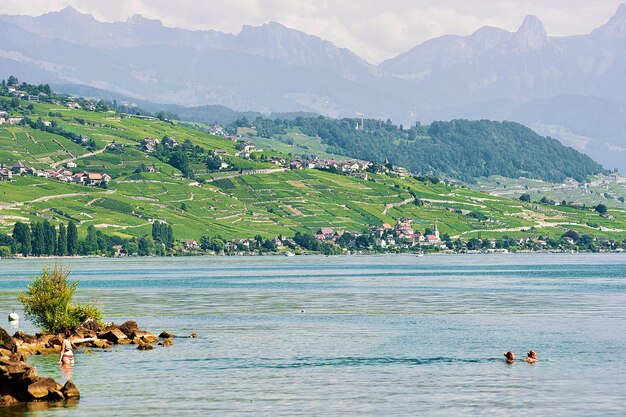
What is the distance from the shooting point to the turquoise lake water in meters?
60.8

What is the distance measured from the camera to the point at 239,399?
6278 centimetres

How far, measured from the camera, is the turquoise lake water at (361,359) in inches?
2392

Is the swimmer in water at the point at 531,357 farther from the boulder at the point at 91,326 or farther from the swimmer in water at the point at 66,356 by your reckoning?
the boulder at the point at 91,326

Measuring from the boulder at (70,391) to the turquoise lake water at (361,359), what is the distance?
110 centimetres

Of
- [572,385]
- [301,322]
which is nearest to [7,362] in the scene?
[572,385]

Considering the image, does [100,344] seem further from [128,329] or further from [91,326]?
[128,329]

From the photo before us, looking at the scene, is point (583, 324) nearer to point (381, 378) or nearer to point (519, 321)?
point (519, 321)

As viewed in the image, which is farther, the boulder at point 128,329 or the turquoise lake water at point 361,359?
the boulder at point 128,329

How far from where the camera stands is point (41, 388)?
62.0 meters

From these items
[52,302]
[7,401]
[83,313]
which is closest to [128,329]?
[83,313]

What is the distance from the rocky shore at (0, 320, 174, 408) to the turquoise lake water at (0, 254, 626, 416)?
165 centimetres

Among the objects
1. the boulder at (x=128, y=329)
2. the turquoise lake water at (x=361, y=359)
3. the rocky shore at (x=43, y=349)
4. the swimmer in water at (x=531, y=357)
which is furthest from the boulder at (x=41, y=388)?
the swimmer in water at (x=531, y=357)

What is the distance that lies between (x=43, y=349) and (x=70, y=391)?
2205cm

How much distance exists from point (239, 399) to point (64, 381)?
12.8 m
